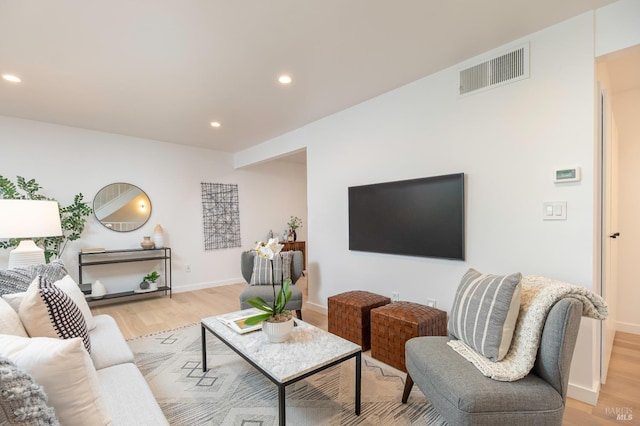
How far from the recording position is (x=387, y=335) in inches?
94.6

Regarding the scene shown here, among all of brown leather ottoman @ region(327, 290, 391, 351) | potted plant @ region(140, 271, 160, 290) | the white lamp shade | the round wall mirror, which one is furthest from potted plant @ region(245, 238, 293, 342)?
the round wall mirror

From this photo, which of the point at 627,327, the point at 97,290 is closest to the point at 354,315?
the point at 627,327

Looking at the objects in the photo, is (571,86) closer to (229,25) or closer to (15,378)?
(229,25)

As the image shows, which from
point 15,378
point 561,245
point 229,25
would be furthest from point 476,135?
point 15,378

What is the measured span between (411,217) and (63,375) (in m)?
2.53

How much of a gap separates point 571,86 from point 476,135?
631 millimetres

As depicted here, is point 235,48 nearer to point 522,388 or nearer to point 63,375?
point 63,375

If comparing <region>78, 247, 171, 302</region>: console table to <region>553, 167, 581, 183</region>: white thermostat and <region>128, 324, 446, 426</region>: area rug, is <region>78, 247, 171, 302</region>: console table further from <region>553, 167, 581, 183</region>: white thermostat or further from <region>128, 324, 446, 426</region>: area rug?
<region>553, 167, 581, 183</region>: white thermostat

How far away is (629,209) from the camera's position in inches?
118

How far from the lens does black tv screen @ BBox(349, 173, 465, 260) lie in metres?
2.49

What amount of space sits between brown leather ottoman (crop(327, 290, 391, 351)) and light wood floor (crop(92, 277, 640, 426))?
0.49m

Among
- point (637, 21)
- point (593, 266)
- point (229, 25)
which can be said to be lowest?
point (593, 266)

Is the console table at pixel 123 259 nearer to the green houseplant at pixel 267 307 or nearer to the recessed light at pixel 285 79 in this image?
the green houseplant at pixel 267 307

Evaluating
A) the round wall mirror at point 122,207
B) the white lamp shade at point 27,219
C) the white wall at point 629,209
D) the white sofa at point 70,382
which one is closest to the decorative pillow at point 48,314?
the white sofa at point 70,382
